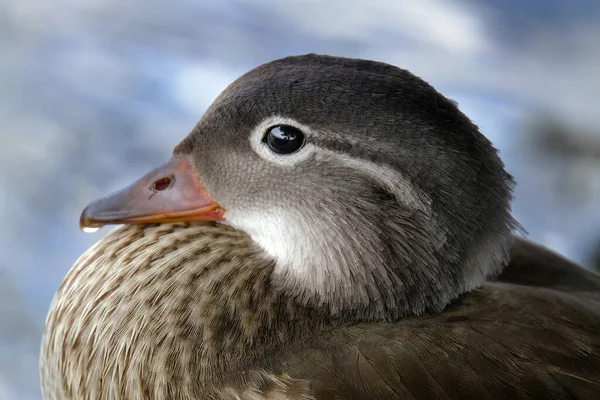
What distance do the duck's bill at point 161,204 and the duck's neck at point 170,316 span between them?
24mm

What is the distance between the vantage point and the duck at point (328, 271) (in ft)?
2.05

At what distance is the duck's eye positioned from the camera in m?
0.67

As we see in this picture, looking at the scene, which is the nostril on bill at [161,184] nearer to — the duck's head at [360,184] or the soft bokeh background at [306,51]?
the duck's head at [360,184]

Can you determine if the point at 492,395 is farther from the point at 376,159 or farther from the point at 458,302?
the point at 376,159

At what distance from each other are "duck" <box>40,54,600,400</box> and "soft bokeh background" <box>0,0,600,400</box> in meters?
0.77

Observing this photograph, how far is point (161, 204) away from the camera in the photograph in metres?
0.74

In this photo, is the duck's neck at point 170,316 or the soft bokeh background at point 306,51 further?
the soft bokeh background at point 306,51

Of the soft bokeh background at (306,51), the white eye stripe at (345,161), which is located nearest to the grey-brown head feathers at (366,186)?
Answer: the white eye stripe at (345,161)

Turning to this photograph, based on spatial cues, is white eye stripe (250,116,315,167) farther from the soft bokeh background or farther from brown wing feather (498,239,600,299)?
the soft bokeh background

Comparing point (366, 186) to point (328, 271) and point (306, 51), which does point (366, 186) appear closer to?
point (328, 271)

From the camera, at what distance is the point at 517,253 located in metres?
0.89

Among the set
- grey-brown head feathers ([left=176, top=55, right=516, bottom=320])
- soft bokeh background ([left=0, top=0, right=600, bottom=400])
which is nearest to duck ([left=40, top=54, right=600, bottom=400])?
grey-brown head feathers ([left=176, top=55, right=516, bottom=320])

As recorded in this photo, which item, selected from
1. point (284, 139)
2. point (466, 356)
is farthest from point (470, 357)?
point (284, 139)

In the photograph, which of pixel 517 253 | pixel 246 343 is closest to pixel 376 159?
pixel 246 343
